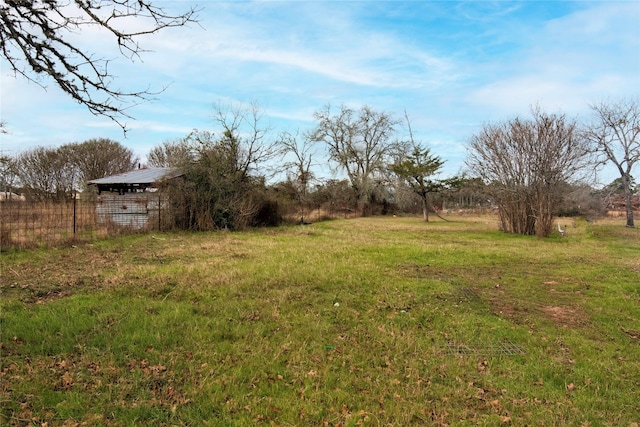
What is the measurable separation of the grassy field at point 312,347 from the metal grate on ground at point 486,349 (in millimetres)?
25

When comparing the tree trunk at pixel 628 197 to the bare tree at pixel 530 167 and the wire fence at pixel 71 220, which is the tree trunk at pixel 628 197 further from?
the wire fence at pixel 71 220

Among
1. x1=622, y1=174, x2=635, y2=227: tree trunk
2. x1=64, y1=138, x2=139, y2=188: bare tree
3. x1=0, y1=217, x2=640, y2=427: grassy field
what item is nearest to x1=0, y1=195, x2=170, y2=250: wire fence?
x1=0, y1=217, x2=640, y2=427: grassy field

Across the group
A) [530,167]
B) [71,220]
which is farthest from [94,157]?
[530,167]

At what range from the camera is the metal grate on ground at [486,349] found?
375 cm

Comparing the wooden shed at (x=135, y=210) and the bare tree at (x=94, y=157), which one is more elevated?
the bare tree at (x=94, y=157)

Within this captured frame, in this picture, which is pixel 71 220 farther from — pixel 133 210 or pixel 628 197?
pixel 628 197

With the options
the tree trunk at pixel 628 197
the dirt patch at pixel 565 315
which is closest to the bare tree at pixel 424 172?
the tree trunk at pixel 628 197

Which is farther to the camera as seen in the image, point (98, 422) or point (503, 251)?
point (503, 251)

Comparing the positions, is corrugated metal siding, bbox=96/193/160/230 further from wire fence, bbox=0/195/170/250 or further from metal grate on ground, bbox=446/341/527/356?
metal grate on ground, bbox=446/341/527/356

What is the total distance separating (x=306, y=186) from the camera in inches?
1487

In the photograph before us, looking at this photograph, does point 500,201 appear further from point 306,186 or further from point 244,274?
point 306,186

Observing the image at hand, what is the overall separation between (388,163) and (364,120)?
5350 mm

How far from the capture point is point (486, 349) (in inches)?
152

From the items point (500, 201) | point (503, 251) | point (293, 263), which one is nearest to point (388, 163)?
point (500, 201)
